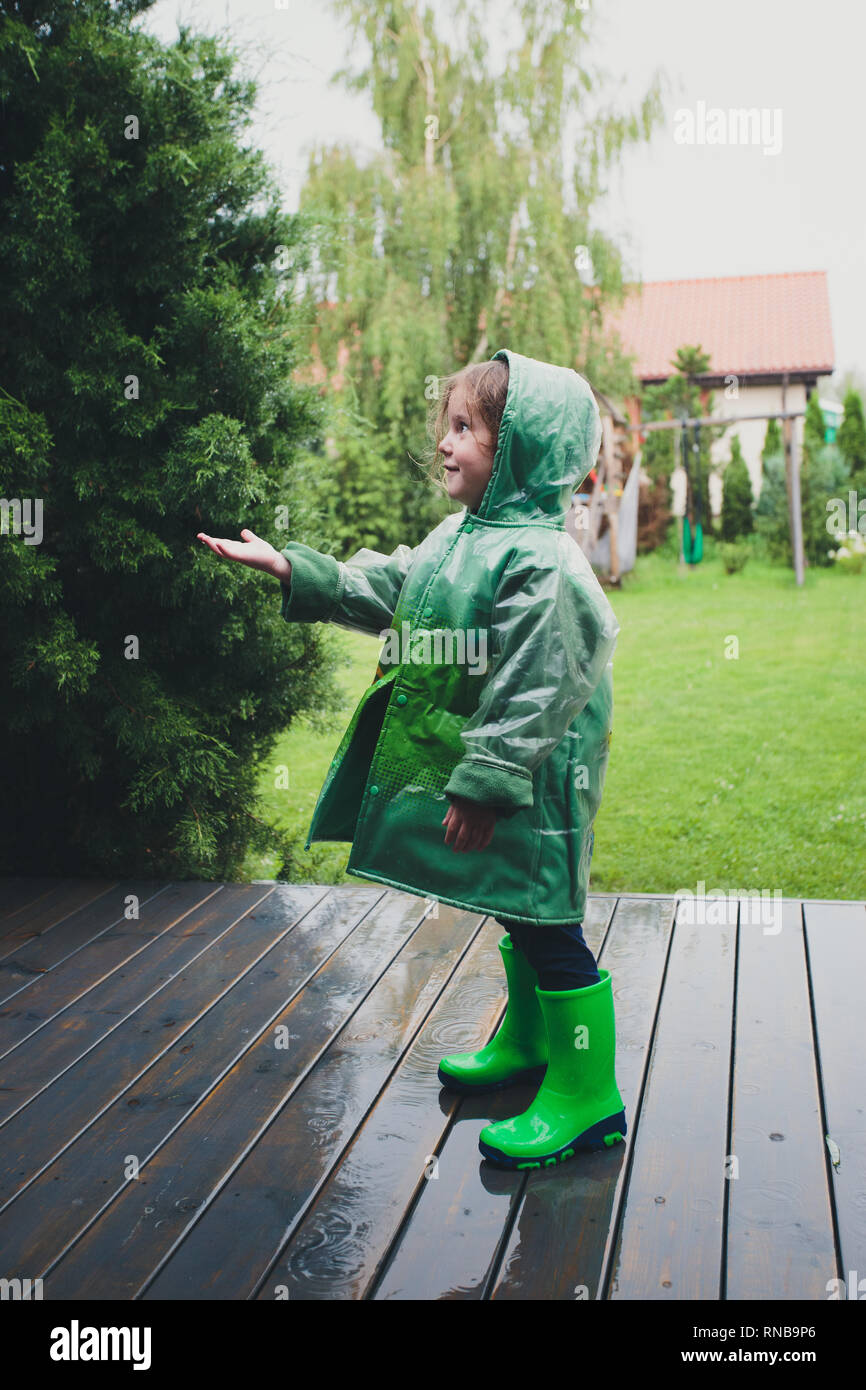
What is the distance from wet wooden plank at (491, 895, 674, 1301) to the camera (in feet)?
5.82

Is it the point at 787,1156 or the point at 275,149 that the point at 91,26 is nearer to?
the point at 275,149

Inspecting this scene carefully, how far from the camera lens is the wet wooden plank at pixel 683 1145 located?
180 centimetres

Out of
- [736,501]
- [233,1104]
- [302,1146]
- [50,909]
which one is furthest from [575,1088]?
[736,501]

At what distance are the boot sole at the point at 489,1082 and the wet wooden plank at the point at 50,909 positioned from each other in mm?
1454

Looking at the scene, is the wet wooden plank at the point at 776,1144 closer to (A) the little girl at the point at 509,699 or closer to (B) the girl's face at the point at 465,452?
(A) the little girl at the point at 509,699

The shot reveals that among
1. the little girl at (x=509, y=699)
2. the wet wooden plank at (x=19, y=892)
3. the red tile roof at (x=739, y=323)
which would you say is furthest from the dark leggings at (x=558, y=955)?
the red tile roof at (x=739, y=323)

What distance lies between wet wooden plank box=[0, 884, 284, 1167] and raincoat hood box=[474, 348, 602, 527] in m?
1.47

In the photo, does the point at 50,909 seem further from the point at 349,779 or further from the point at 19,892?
the point at 349,779

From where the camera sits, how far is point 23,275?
11.1 ft

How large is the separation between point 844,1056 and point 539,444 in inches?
59.8

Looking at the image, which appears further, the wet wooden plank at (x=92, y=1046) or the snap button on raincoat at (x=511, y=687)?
the wet wooden plank at (x=92, y=1046)

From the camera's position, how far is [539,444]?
2.11m

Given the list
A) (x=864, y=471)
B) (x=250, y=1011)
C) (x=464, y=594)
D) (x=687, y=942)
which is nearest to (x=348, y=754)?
(x=464, y=594)
